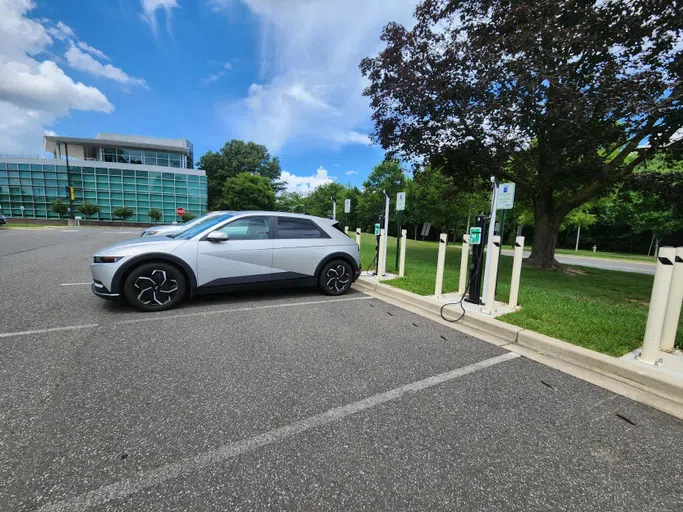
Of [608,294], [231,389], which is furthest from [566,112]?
[231,389]

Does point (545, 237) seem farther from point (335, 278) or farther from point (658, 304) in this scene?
point (658, 304)

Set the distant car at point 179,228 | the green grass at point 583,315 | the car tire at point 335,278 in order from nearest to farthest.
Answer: the green grass at point 583,315
the car tire at point 335,278
the distant car at point 179,228

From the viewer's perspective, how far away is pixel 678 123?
7.12m

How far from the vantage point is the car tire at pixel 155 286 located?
4.79 meters

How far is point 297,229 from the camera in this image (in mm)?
6102

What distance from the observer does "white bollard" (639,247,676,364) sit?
3.33m

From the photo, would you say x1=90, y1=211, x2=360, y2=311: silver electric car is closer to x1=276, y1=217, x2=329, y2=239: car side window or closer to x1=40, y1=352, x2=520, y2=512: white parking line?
x1=276, y1=217, x2=329, y2=239: car side window

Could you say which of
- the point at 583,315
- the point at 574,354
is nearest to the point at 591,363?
the point at 574,354

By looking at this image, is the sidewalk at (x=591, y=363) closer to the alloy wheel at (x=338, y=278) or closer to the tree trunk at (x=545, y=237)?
the alloy wheel at (x=338, y=278)

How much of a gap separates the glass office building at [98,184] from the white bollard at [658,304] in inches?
1883

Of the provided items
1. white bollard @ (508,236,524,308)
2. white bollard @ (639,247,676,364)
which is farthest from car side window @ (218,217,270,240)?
white bollard @ (639,247,676,364)

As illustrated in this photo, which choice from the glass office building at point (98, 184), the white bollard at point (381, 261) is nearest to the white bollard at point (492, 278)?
the white bollard at point (381, 261)

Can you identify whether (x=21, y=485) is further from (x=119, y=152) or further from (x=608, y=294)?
(x=119, y=152)

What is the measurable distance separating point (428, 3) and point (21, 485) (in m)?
14.2
